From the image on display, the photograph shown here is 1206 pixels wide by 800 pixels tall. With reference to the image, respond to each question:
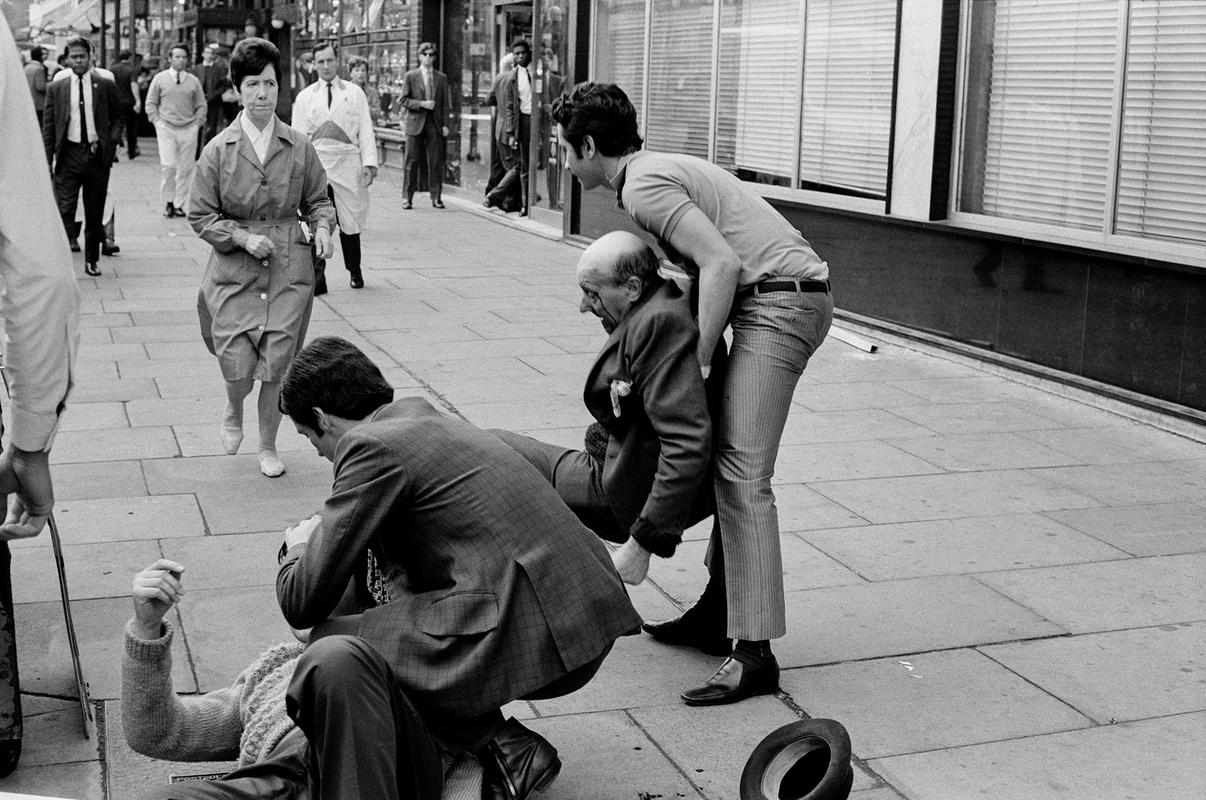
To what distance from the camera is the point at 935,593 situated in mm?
5109

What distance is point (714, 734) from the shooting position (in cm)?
398

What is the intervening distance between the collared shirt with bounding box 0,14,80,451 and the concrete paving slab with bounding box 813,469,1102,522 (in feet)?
12.5

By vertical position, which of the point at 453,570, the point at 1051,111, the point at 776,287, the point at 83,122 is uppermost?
the point at 1051,111

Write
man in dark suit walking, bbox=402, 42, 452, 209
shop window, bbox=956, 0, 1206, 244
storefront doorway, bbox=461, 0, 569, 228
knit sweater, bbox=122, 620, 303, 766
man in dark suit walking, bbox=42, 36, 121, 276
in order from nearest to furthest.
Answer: knit sweater, bbox=122, 620, 303, 766 → shop window, bbox=956, 0, 1206, 244 → man in dark suit walking, bbox=42, 36, 121, 276 → storefront doorway, bbox=461, 0, 569, 228 → man in dark suit walking, bbox=402, 42, 452, 209

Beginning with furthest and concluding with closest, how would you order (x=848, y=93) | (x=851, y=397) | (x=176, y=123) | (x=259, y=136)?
(x=176, y=123), (x=848, y=93), (x=851, y=397), (x=259, y=136)

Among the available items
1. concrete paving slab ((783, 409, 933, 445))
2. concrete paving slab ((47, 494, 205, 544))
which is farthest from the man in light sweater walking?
concrete paving slab ((47, 494, 205, 544))

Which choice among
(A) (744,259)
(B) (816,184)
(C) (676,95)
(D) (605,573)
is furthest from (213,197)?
(C) (676,95)

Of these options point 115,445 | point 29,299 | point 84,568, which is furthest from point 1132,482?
point 29,299

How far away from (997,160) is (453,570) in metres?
6.93

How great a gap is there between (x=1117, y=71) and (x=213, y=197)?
4.81 meters

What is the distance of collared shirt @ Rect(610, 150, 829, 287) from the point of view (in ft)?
13.5

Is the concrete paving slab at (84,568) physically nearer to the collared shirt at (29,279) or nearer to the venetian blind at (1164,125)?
the collared shirt at (29,279)

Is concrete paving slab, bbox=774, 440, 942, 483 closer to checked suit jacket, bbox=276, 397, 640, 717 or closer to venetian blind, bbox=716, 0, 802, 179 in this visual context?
checked suit jacket, bbox=276, 397, 640, 717

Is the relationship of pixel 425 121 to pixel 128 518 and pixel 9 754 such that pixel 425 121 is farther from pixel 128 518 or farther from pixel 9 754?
pixel 9 754
